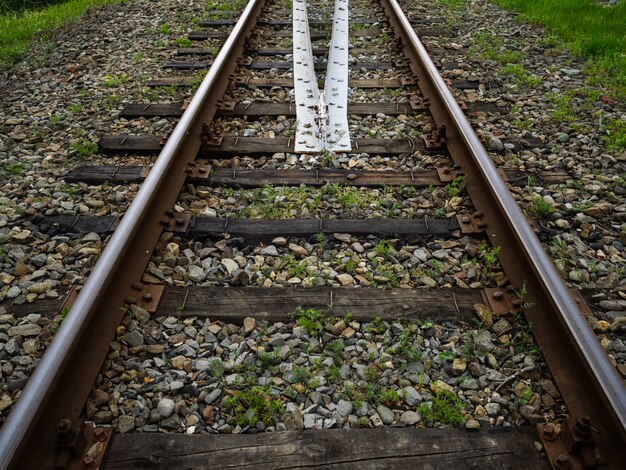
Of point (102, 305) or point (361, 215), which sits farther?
point (361, 215)

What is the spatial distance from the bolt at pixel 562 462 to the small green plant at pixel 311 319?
1057 mm

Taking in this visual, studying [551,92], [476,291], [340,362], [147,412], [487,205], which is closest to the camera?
[147,412]

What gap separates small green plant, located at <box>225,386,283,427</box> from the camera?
2.08 metres

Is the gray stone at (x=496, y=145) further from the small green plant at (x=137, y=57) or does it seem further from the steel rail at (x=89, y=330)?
the small green plant at (x=137, y=57)

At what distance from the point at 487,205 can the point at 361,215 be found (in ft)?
2.42

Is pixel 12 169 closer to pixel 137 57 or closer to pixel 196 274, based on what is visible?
pixel 196 274

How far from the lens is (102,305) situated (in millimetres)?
2449

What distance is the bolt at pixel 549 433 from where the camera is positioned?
1982mm

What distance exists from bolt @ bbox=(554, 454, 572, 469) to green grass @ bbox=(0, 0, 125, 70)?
6335 millimetres

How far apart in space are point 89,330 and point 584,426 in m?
1.96

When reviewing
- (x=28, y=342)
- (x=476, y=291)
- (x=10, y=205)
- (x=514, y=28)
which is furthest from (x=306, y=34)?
(x=28, y=342)

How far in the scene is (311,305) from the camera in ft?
8.54

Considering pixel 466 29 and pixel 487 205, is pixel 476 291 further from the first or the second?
pixel 466 29

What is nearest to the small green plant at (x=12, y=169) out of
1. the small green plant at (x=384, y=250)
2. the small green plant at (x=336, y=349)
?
the small green plant at (x=384, y=250)
